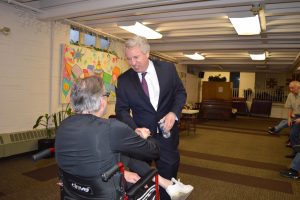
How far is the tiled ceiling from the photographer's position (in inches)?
141

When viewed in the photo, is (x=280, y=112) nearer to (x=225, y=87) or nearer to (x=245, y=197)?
(x=225, y=87)

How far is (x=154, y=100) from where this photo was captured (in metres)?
1.88

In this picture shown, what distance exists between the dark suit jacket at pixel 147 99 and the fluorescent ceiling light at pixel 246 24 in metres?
2.57

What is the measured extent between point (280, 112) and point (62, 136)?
1421 cm

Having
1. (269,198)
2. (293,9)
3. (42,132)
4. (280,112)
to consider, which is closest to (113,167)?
(269,198)

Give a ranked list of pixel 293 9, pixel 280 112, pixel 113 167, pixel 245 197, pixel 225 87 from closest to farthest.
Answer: pixel 113 167 → pixel 245 197 → pixel 293 9 → pixel 225 87 → pixel 280 112

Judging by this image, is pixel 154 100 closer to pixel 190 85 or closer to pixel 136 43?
pixel 136 43

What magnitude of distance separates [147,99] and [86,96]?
23.2 inches

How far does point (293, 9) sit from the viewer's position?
12.0 ft

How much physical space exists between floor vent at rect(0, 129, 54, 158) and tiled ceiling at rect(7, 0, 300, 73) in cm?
198

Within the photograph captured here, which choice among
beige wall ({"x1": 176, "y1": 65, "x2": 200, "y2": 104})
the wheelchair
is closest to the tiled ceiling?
the wheelchair

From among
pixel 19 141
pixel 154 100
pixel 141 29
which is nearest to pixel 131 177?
pixel 154 100

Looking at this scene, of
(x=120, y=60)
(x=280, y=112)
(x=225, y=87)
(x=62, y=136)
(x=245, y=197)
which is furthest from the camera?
(x=280, y=112)

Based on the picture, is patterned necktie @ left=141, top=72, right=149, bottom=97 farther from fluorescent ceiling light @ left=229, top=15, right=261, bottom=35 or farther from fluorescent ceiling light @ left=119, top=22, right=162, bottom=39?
fluorescent ceiling light @ left=119, top=22, right=162, bottom=39
